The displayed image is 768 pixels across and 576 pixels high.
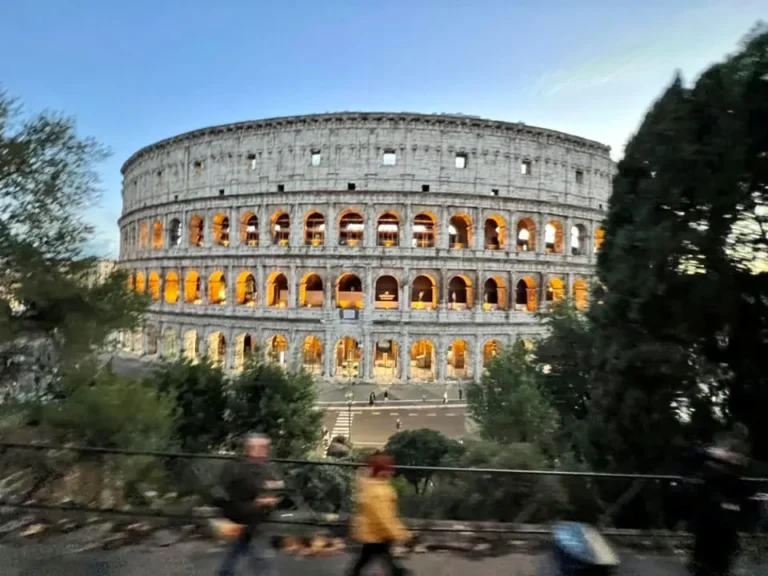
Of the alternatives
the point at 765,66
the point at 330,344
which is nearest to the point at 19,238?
the point at 765,66

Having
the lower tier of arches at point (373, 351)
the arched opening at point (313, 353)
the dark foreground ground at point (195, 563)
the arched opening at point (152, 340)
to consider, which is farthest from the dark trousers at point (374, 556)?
the arched opening at point (152, 340)

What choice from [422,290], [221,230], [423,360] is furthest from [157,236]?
[423,360]

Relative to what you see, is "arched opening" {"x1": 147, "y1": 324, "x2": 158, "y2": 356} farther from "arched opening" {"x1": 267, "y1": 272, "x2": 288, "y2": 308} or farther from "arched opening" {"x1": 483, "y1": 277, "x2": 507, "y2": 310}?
"arched opening" {"x1": 483, "y1": 277, "x2": 507, "y2": 310}

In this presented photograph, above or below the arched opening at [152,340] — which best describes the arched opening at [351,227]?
above

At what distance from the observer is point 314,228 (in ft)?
125

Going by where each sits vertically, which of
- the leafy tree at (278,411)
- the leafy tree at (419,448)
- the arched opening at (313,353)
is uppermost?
the arched opening at (313,353)

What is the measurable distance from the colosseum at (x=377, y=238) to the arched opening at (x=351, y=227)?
0.10 metres

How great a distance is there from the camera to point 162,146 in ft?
141

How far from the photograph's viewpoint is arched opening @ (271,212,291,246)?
123ft

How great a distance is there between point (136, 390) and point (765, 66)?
1403 centimetres

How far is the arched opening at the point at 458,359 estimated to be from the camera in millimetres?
36500

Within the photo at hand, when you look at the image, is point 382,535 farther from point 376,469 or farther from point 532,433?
point 532,433

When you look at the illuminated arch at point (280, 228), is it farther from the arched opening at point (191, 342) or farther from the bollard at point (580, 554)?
the bollard at point (580, 554)

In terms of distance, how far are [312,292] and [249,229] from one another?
653 centimetres
